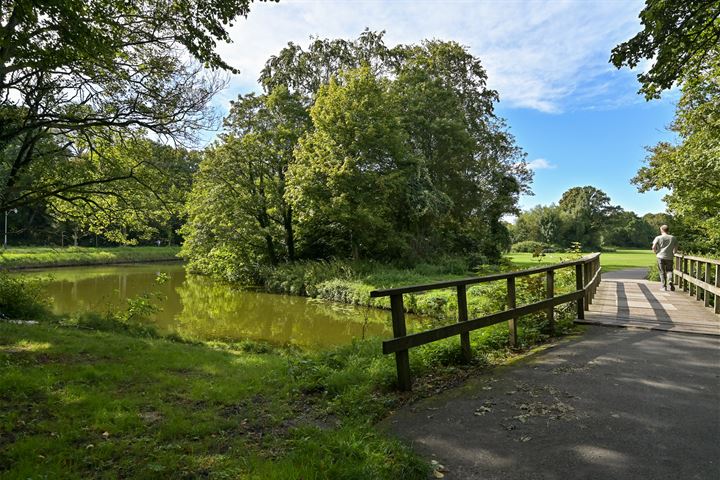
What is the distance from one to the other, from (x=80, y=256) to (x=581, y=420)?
43201 millimetres

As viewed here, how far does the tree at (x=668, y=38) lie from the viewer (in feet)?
18.3

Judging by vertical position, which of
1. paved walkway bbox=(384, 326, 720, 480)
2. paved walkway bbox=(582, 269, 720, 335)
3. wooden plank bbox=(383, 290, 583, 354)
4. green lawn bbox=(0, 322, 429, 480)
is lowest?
green lawn bbox=(0, 322, 429, 480)

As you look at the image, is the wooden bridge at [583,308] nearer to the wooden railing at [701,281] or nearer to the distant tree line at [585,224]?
the wooden railing at [701,281]

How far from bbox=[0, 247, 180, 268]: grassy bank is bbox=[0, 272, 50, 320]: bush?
16.2 metres

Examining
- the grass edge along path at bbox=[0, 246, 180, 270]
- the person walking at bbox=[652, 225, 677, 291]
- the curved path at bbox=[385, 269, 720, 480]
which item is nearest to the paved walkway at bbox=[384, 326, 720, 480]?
the curved path at bbox=[385, 269, 720, 480]

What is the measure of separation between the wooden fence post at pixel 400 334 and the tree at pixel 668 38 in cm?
493

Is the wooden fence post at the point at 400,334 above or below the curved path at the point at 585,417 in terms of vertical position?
above

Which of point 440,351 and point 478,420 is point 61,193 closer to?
point 440,351

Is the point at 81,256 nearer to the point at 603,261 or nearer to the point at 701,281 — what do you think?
the point at 701,281

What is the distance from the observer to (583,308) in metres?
8.05

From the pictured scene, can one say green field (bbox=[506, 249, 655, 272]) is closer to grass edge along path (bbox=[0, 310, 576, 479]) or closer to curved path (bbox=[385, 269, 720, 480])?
curved path (bbox=[385, 269, 720, 480])

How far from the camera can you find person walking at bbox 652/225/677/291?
11.9m

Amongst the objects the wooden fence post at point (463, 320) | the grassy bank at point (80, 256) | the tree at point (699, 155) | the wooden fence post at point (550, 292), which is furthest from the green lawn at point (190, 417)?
the grassy bank at point (80, 256)

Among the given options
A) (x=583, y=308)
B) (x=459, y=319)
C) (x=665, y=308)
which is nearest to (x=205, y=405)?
(x=459, y=319)
